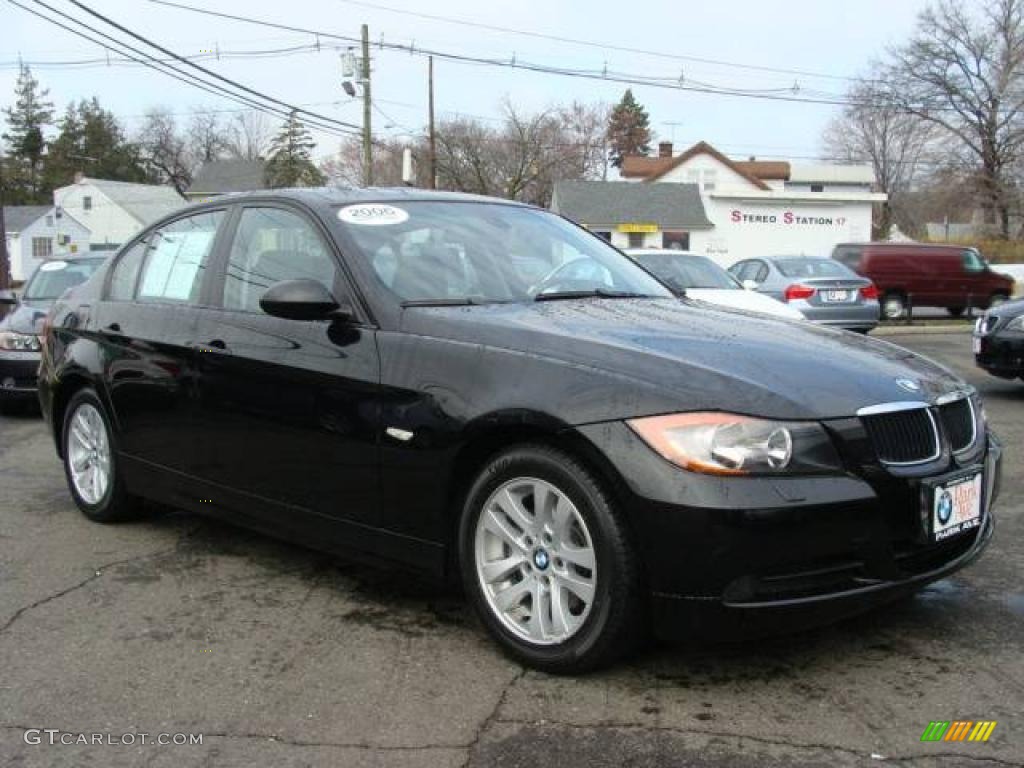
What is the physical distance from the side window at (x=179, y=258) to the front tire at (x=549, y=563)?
6.56ft

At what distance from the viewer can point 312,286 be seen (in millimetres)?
3691

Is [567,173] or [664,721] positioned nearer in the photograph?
[664,721]

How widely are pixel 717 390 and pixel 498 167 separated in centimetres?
5624

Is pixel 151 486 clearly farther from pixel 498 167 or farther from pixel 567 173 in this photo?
pixel 567 173

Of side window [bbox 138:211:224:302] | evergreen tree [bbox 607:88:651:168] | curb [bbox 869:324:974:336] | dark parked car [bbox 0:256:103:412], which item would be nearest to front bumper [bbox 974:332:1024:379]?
side window [bbox 138:211:224:302]

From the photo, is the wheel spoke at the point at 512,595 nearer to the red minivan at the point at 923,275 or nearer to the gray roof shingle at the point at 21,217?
the red minivan at the point at 923,275

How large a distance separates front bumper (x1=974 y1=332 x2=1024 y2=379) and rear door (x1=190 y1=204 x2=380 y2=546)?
6.93 m

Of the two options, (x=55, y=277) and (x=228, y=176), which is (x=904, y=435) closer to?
(x=55, y=277)

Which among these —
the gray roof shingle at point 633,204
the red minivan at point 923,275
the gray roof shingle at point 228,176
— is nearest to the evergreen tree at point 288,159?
the gray roof shingle at point 228,176

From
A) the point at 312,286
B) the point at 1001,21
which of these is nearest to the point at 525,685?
the point at 312,286

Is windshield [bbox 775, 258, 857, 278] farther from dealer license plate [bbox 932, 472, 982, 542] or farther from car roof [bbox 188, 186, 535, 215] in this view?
dealer license plate [bbox 932, 472, 982, 542]

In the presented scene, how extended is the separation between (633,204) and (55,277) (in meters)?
40.3

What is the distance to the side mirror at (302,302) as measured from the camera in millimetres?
3654

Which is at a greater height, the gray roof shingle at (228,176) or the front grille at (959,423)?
the gray roof shingle at (228,176)
